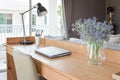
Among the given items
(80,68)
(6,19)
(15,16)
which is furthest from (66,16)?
(80,68)

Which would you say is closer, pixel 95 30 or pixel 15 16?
pixel 95 30

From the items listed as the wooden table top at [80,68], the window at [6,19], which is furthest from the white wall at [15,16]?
the wooden table top at [80,68]

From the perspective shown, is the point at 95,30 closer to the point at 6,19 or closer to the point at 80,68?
the point at 80,68

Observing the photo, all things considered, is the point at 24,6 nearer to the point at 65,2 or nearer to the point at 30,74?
the point at 65,2

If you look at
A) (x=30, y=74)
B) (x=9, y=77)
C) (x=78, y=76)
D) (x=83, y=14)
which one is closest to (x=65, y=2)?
(x=83, y=14)

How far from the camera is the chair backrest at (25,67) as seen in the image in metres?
1.56

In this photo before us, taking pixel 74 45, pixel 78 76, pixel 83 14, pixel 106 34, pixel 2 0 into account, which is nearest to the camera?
pixel 78 76

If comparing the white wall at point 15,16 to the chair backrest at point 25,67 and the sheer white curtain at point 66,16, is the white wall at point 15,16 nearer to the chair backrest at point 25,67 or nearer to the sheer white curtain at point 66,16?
the sheer white curtain at point 66,16

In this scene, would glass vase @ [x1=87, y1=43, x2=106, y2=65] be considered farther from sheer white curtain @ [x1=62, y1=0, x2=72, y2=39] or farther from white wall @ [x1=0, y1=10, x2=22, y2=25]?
white wall @ [x1=0, y1=10, x2=22, y2=25]

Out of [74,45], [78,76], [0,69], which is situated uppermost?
[74,45]

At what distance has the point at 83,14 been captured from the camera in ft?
16.8

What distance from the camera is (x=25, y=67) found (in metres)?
1.61

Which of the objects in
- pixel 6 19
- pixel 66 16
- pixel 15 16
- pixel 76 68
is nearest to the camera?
pixel 76 68

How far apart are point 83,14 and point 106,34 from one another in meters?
3.93
